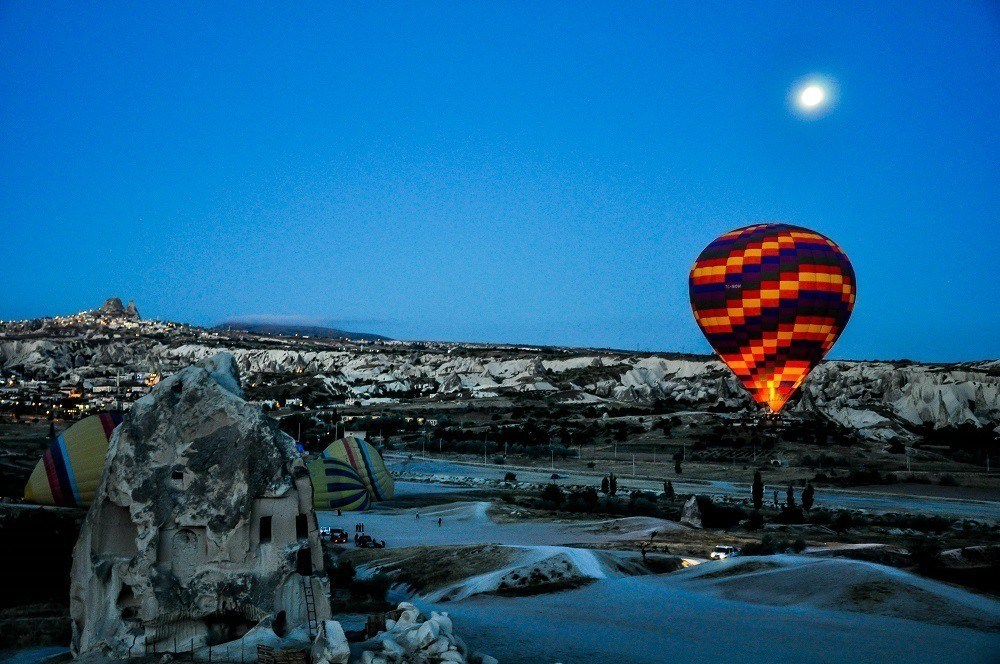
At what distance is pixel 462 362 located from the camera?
12175 cm

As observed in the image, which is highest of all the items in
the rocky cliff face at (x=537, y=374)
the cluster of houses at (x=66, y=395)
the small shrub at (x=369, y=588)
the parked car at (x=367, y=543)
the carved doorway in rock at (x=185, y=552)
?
the rocky cliff face at (x=537, y=374)

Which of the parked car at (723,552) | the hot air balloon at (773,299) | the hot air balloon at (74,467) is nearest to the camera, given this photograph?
the hot air balloon at (74,467)

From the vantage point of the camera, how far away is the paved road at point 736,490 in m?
36.2

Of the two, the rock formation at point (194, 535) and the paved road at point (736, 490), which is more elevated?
the rock formation at point (194, 535)

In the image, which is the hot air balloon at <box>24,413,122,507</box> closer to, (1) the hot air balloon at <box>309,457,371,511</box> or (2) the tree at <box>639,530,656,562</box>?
(1) the hot air balloon at <box>309,457,371,511</box>

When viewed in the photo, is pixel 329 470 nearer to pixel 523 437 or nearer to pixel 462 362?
pixel 523 437

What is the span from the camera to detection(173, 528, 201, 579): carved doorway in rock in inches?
477

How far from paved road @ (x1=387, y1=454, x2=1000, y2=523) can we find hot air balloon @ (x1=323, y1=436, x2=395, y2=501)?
476 inches

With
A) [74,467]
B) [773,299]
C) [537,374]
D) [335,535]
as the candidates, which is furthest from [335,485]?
[537,374]

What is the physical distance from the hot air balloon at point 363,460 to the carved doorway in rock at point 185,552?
2047cm

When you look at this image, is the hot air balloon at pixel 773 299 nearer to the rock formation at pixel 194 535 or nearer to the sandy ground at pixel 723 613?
the sandy ground at pixel 723 613

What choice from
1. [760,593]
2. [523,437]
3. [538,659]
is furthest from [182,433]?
[523,437]

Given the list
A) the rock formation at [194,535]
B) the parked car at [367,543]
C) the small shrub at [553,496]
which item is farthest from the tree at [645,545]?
the rock formation at [194,535]

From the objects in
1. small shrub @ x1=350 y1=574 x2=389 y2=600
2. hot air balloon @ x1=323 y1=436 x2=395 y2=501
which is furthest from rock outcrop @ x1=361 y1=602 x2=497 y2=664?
hot air balloon @ x1=323 y1=436 x2=395 y2=501
